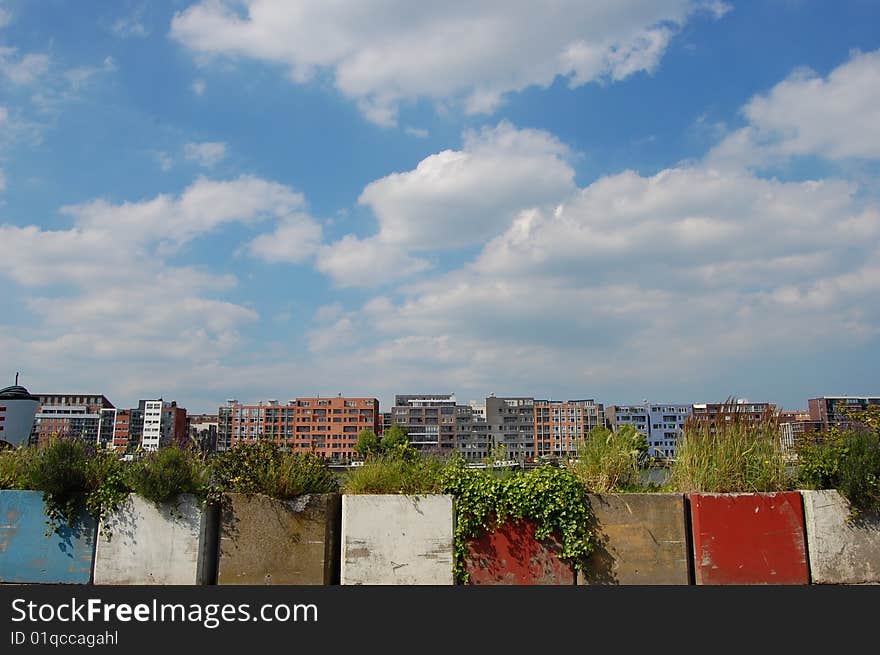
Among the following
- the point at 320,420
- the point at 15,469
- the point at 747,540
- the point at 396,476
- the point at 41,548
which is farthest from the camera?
the point at 320,420

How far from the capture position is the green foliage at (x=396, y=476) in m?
7.19

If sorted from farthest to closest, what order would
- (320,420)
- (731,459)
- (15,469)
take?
(320,420) → (15,469) → (731,459)

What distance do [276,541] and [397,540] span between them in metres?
1.18

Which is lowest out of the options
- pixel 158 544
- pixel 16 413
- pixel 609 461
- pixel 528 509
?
pixel 158 544

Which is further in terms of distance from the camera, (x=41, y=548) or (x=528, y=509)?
(x=41, y=548)

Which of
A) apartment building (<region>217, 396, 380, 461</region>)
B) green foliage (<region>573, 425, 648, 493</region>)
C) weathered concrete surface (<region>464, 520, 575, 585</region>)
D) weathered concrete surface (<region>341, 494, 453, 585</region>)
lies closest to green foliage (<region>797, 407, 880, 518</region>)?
green foliage (<region>573, 425, 648, 493</region>)

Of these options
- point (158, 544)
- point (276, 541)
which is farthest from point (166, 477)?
point (276, 541)

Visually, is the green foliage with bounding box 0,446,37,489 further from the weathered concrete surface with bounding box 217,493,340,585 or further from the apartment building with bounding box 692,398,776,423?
the apartment building with bounding box 692,398,776,423

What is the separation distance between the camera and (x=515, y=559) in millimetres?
6727

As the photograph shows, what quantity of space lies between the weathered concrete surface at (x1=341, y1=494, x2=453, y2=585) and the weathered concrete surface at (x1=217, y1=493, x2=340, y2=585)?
0.21 metres

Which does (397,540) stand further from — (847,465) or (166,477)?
(847,465)

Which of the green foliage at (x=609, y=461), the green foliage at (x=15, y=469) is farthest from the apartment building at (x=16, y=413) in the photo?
the green foliage at (x=609, y=461)

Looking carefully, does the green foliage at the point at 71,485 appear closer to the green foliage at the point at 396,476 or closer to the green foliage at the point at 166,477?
the green foliage at the point at 166,477

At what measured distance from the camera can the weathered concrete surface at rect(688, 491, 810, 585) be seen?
6.64 meters
